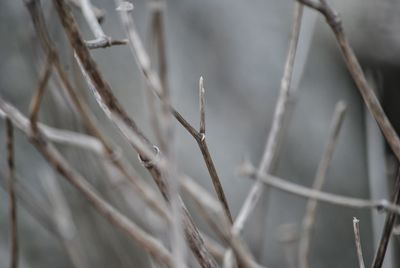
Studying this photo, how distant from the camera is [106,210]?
605 mm

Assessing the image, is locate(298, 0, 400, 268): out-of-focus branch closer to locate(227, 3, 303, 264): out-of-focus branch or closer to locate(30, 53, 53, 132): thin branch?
locate(227, 3, 303, 264): out-of-focus branch

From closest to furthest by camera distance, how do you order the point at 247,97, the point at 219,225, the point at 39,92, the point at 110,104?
the point at 110,104, the point at 39,92, the point at 219,225, the point at 247,97

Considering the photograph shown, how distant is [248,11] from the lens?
1804mm

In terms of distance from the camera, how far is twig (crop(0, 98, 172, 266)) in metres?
0.57

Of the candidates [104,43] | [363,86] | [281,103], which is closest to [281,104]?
[281,103]

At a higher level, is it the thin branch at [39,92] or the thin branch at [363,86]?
the thin branch at [363,86]

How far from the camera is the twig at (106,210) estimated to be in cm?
57

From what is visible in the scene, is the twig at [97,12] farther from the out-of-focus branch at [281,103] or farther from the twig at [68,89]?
the out-of-focus branch at [281,103]

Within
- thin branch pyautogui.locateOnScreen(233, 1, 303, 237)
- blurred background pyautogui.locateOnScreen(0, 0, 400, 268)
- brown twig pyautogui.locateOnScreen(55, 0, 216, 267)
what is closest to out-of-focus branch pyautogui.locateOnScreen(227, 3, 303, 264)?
thin branch pyautogui.locateOnScreen(233, 1, 303, 237)

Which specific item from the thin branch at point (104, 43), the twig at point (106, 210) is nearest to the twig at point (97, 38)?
the thin branch at point (104, 43)

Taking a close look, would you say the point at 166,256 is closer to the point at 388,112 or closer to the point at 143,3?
the point at 388,112

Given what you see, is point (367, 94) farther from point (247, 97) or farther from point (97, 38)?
point (247, 97)

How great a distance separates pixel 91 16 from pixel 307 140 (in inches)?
51.2

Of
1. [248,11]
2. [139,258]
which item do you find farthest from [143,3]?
[139,258]
